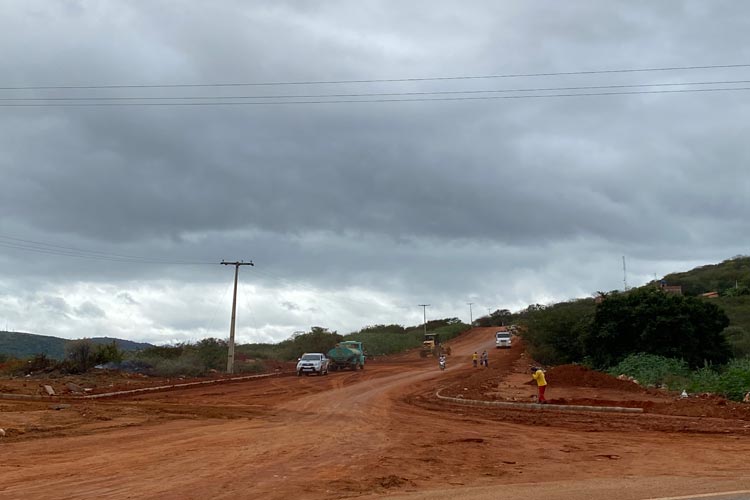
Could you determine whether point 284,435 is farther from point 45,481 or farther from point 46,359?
point 46,359

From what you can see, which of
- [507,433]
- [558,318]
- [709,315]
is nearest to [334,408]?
[507,433]

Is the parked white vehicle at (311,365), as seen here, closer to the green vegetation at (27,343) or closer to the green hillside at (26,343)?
the green vegetation at (27,343)

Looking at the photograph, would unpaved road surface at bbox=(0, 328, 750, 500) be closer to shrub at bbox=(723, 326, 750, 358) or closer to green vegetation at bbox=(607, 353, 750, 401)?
green vegetation at bbox=(607, 353, 750, 401)

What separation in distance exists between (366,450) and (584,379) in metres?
23.4

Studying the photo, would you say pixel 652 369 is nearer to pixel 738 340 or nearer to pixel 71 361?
pixel 738 340

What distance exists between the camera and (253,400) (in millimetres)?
30719

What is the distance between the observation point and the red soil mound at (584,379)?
33.3 metres

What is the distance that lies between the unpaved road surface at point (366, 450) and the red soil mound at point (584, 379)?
3.88 meters

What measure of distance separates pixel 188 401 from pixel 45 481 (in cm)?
1886

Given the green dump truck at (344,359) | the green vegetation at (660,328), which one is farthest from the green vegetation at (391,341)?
the green vegetation at (660,328)

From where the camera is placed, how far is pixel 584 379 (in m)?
35.8

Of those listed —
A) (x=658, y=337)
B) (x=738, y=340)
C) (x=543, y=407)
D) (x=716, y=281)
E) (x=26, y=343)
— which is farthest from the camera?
(x=716, y=281)

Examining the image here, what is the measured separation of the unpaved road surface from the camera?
36.1 feet

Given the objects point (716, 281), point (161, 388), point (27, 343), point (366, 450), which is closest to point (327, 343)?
point (161, 388)
